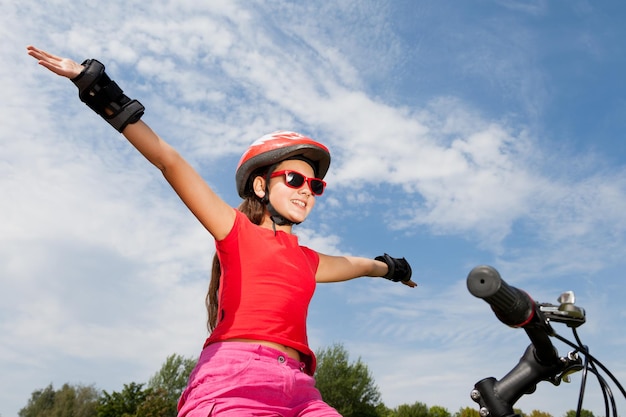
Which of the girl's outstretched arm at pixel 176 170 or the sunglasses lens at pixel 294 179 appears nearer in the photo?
the girl's outstretched arm at pixel 176 170

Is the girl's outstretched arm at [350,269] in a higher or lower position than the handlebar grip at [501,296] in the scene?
higher

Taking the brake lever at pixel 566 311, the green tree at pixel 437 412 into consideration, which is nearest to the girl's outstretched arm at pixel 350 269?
the brake lever at pixel 566 311

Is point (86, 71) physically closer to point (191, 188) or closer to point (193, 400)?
point (191, 188)

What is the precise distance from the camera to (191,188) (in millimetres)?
3830

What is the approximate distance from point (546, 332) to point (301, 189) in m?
2.65

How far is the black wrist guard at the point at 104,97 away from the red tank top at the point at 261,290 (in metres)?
1.04

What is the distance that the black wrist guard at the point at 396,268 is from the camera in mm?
5562

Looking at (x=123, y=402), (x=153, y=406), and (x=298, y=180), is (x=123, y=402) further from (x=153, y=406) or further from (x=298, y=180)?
(x=298, y=180)

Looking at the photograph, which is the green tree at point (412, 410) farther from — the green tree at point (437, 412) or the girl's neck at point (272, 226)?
the girl's neck at point (272, 226)

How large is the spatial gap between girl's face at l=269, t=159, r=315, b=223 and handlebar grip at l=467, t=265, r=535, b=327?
8.64 feet

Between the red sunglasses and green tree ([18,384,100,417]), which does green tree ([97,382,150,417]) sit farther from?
the red sunglasses

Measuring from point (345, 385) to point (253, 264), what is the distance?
47477 mm

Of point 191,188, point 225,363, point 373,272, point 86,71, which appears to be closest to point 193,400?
point 225,363

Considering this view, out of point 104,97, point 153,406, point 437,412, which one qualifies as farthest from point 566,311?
point 437,412
